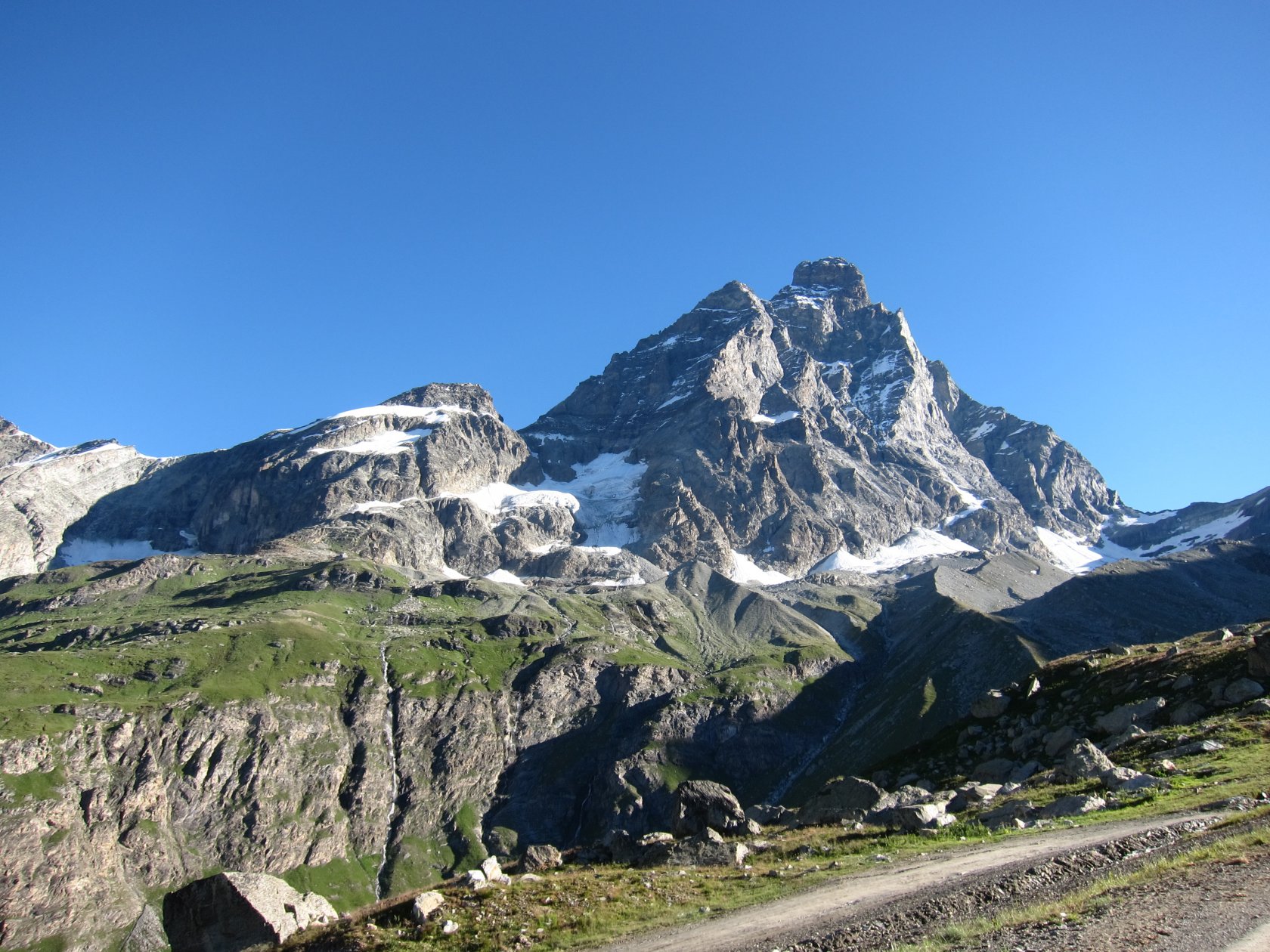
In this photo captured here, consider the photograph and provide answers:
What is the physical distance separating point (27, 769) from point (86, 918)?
121ft

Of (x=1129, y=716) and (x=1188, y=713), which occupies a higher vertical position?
(x=1188, y=713)

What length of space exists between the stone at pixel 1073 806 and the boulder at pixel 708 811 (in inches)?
590

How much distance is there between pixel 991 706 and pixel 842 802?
23807 millimetres

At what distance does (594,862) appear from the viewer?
3512 centimetres

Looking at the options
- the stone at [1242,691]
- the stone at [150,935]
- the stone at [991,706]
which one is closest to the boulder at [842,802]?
the stone at [1242,691]

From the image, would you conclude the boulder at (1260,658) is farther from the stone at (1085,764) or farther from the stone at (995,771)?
the stone at (995,771)

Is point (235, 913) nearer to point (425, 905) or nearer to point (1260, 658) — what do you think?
point (425, 905)

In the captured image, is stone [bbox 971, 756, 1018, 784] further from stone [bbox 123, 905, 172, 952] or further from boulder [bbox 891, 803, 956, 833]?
stone [bbox 123, 905, 172, 952]

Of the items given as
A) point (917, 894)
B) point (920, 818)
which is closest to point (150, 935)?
point (920, 818)

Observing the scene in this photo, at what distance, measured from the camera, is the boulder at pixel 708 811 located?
139 feet

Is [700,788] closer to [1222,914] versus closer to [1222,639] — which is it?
[1222,914]

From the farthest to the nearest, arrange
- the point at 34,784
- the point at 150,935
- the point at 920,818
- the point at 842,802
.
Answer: the point at 34,784 < the point at 150,935 < the point at 842,802 < the point at 920,818

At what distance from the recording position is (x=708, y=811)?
43.7m

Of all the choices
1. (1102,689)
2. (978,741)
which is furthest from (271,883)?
(1102,689)
